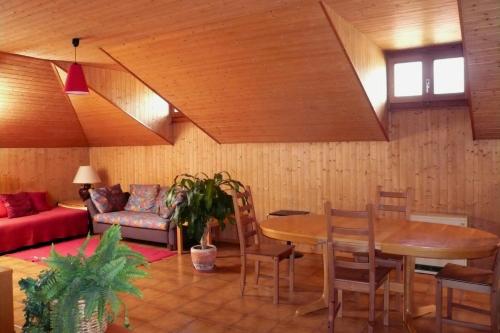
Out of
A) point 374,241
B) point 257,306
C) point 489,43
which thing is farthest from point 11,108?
point 489,43

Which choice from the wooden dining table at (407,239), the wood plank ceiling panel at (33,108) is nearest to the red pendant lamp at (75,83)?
the wood plank ceiling panel at (33,108)

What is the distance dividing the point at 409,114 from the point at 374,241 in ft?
8.48

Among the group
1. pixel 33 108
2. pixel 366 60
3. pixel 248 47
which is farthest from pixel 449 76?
pixel 33 108

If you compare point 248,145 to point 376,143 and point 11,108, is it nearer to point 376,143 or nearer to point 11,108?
point 376,143

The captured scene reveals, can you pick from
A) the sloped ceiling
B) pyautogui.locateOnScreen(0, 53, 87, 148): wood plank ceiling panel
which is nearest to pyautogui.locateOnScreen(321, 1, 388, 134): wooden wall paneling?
the sloped ceiling

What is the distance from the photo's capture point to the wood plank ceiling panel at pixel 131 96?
6.21 meters

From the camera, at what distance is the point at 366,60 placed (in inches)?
→ 177

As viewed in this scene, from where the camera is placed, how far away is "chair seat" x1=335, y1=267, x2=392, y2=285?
314 cm

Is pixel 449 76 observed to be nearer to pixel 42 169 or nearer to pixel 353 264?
pixel 353 264

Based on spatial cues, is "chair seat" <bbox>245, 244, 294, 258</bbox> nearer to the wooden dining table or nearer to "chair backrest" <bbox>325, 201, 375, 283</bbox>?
the wooden dining table

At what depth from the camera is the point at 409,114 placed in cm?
510

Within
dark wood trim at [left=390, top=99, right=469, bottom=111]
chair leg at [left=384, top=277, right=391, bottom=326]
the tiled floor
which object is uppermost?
dark wood trim at [left=390, top=99, right=469, bottom=111]

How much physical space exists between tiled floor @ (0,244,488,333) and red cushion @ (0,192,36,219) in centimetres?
160

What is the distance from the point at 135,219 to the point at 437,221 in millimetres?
4072
